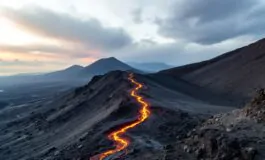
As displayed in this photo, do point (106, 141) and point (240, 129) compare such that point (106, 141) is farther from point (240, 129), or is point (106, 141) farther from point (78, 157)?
point (240, 129)

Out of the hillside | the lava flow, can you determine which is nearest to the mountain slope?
the hillside

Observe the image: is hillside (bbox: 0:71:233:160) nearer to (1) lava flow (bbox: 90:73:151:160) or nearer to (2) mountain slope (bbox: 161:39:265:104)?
(1) lava flow (bbox: 90:73:151:160)

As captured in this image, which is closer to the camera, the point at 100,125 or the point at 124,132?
the point at 124,132

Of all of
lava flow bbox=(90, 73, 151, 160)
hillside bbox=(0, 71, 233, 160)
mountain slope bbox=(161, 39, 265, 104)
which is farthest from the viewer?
mountain slope bbox=(161, 39, 265, 104)

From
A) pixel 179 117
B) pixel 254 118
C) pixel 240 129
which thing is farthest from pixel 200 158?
pixel 179 117

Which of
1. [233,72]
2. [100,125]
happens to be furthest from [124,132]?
[233,72]

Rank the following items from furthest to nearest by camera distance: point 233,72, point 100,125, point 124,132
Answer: point 233,72 → point 100,125 → point 124,132

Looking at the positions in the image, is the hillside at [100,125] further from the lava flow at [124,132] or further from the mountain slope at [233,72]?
the mountain slope at [233,72]

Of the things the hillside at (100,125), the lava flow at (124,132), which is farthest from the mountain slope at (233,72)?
the lava flow at (124,132)

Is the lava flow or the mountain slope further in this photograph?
the mountain slope

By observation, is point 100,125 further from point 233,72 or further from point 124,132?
point 233,72

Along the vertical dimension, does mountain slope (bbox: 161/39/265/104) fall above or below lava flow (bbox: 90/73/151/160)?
above
